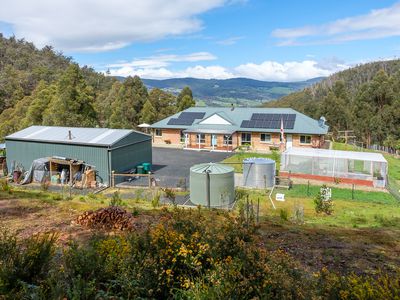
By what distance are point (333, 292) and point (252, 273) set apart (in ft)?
2.78

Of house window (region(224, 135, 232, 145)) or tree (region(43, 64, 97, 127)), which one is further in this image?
house window (region(224, 135, 232, 145))

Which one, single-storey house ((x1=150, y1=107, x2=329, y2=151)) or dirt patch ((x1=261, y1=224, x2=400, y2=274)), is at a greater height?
single-storey house ((x1=150, y1=107, x2=329, y2=151))

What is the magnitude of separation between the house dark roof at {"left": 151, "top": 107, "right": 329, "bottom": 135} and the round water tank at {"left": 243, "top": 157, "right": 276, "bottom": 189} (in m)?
13.2

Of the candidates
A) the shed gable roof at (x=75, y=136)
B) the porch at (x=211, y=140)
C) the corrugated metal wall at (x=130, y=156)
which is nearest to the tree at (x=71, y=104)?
the shed gable roof at (x=75, y=136)

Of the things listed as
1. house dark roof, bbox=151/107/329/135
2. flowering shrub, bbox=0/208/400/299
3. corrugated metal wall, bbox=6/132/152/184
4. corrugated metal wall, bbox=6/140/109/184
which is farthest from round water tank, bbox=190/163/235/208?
house dark roof, bbox=151/107/329/135

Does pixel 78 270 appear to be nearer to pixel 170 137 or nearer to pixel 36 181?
pixel 36 181

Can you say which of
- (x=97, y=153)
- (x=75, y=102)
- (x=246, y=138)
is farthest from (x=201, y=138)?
(x=97, y=153)

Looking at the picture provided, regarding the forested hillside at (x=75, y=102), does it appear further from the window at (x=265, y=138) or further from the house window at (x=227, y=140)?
the window at (x=265, y=138)

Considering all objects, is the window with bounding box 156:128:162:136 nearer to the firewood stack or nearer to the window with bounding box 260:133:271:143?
the window with bounding box 260:133:271:143

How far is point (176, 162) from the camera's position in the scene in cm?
2886

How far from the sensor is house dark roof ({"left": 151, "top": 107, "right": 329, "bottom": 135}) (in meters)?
33.9

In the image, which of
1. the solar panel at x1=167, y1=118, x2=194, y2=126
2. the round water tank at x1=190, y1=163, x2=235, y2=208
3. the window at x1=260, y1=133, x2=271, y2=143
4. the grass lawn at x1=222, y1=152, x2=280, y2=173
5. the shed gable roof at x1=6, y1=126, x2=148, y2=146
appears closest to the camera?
the round water tank at x1=190, y1=163, x2=235, y2=208

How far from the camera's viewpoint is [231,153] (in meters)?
33.7

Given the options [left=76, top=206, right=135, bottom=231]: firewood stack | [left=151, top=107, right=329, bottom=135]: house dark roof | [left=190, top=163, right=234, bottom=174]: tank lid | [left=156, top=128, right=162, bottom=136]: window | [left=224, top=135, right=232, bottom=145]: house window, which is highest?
[left=151, top=107, right=329, bottom=135]: house dark roof
